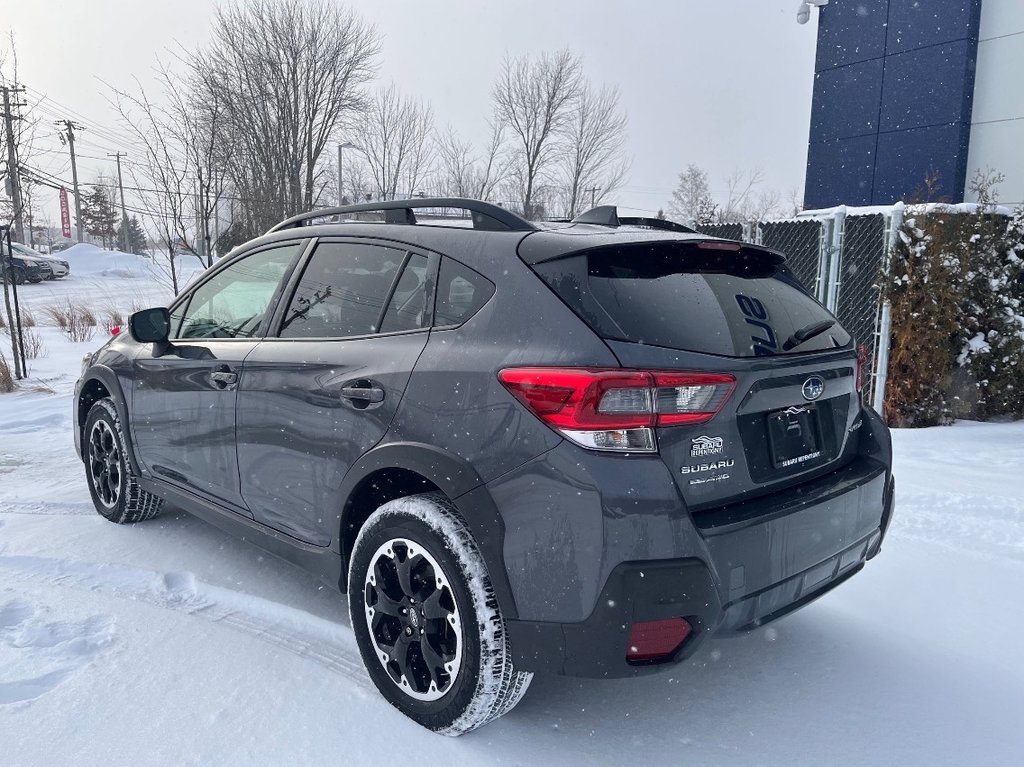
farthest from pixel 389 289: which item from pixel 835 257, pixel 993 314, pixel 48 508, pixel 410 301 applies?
pixel 993 314

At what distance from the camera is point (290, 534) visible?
117 inches

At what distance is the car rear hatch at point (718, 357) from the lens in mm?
2045

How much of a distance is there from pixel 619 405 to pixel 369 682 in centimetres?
143

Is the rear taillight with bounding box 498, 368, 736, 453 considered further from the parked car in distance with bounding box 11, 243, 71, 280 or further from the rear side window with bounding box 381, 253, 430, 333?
the parked car in distance with bounding box 11, 243, 71, 280

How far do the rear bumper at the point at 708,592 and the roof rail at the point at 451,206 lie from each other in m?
1.20

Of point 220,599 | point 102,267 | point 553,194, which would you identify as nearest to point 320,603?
point 220,599

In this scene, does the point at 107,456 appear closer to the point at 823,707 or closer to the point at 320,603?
the point at 320,603

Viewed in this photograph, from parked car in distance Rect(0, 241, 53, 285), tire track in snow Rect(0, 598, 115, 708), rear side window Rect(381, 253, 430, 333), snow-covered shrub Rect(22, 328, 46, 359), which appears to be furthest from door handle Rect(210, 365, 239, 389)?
parked car in distance Rect(0, 241, 53, 285)

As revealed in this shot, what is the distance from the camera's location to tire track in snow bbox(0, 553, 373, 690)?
284 centimetres

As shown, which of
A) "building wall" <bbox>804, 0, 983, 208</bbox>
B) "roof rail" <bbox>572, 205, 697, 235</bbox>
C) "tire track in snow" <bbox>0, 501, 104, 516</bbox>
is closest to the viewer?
"roof rail" <bbox>572, 205, 697, 235</bbox>

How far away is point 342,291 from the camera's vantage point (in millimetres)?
2932

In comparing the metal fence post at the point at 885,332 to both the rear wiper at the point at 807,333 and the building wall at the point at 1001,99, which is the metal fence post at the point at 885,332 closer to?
the rear wiper at the point at 807,333

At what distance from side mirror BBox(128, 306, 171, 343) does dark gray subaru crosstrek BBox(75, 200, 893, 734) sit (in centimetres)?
79

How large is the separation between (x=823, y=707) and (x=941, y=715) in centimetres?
39
